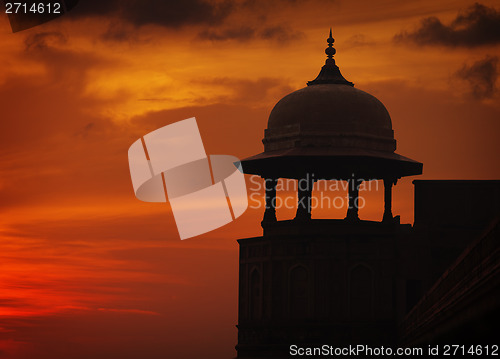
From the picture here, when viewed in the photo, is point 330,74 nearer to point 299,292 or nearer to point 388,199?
point 388,199

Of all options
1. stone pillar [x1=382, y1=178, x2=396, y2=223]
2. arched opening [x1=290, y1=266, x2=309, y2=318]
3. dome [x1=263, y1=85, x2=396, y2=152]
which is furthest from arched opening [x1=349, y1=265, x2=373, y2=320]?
dome [x1=263, y1=85, x2=396, y2=152]

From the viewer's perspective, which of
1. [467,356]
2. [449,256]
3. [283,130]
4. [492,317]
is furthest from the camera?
[283,130]

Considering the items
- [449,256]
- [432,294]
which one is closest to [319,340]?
[449,256]

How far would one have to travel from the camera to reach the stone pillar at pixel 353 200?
53312mm

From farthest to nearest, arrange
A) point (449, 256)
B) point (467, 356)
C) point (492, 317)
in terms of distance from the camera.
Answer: point (449, 256), point (467, 356), point (492, 317)

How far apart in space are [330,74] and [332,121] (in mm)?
2861

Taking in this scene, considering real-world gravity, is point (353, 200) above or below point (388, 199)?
below

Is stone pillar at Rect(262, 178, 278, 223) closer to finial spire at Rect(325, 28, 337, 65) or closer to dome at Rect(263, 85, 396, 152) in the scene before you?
dome at Rect(263, 85, 396, 152)

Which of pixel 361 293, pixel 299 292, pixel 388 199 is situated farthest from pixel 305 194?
pixel 361 293

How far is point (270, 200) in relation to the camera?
54.9 m

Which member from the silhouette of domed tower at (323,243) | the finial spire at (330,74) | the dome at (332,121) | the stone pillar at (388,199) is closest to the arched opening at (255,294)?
the silhouette of domed tower at (323,243)

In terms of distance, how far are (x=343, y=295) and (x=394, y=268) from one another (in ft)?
7.55

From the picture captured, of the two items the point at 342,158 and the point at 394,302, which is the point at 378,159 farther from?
the point at 394,302

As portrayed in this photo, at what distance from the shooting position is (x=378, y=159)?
52875 mm
